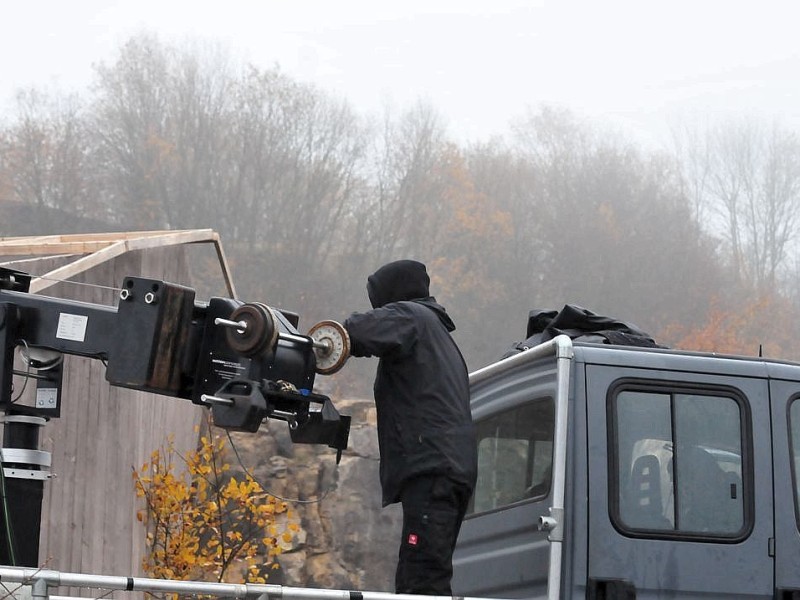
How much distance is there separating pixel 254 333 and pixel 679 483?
7.25ft

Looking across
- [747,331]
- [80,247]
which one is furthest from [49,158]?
[80,247]

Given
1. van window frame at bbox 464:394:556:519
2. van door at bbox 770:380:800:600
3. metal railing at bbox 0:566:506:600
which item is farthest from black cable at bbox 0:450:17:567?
van door at bbox 770:380:800:600

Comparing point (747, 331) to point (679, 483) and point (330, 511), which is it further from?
point (679, 483)

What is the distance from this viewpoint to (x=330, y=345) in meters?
4.21

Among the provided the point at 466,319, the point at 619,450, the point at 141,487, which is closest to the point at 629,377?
the point at 619,450

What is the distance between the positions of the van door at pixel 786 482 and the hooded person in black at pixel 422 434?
1366mm

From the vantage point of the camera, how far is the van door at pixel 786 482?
4.98 m

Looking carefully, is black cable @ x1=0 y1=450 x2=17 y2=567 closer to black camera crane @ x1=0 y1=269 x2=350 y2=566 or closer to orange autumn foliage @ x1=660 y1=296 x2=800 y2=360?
black camera crane @ x1=0 y1=269 x2=350 y2=566

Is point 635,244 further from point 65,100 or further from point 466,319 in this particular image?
point 65,100

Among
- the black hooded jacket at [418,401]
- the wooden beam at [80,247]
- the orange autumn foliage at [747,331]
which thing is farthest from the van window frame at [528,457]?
the orange autumn foliage at [747,331]

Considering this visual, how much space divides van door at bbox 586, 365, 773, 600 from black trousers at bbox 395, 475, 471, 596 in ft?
1.92

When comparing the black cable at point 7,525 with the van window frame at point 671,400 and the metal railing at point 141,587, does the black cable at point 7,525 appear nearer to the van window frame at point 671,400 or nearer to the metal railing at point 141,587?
the metal railing at point 141,587

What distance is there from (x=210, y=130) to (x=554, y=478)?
44752 millimetres

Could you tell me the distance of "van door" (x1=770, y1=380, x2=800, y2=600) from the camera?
4.98m
